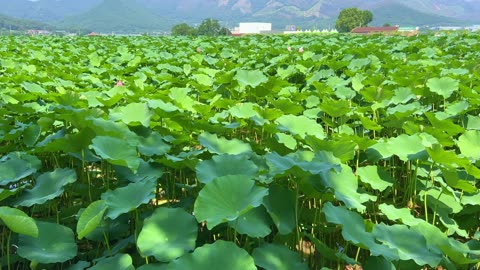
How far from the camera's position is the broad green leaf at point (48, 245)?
47.2 inches

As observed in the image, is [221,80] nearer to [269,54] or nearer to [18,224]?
[18,224]

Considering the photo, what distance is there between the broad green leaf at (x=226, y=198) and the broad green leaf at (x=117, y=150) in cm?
41

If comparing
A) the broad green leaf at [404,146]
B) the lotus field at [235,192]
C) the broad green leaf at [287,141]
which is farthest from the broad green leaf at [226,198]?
the broad green leaf at [404,146]

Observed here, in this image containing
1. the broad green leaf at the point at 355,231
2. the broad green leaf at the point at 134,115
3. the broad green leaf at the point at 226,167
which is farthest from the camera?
the broad green leaf at the point at 134,115

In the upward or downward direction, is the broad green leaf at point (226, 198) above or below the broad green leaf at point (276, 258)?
above

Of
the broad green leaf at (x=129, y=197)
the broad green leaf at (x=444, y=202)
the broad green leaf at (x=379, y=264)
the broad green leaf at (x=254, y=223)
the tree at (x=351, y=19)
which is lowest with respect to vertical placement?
the tree at (x=351, y=19)

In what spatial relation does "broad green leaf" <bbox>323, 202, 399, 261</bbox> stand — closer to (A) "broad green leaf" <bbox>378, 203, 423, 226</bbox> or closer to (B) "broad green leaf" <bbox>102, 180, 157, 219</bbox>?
(A) "broad green leaf" <bbox>378, 203, 423, 226</bbox>

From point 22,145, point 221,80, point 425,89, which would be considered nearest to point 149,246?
point 22,145

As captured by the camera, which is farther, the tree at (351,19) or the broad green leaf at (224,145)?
the tree at (351,19)

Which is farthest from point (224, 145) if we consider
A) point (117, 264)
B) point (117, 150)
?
point (117, 264)

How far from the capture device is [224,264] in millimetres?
1021

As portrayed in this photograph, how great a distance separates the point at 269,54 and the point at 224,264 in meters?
5.59

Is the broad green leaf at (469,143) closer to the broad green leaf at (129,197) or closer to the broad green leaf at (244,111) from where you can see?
the broad green leaf at (244,111)

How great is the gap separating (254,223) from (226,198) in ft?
0.47
